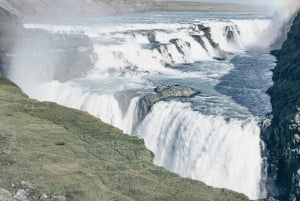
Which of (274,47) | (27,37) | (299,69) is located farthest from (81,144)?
(274,47)

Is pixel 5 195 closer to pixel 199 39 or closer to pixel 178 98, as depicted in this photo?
pixel 178 98

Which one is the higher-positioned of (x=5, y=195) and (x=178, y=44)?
(x=178, y=44)

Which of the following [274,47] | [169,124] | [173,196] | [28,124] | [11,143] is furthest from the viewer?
[274,47]

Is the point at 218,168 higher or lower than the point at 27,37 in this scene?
lower

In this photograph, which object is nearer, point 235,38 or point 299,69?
point 299,69

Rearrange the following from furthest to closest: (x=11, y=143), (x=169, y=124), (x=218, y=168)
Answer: (x=169, y=124) → (x=218, y=168) → (x=11, y=143)

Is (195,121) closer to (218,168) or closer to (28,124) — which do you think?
(218,168)

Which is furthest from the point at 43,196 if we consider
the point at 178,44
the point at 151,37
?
the point at 151,37

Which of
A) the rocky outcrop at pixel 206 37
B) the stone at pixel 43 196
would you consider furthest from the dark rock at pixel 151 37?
the stone at pixel 43 196
